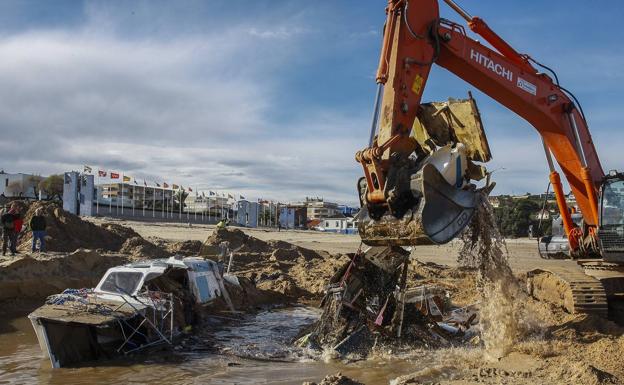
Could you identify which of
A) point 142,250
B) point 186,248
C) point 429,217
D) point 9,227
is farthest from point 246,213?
point 429,217

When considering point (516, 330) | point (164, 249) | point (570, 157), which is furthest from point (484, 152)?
point (164, 249)

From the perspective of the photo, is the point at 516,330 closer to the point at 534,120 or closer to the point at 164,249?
the point at 534,120

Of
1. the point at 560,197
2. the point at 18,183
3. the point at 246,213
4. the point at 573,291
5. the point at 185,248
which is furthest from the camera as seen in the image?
the point at 246,213

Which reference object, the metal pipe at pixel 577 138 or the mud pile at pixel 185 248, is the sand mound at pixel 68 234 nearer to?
the mud pile at pixel 185 248

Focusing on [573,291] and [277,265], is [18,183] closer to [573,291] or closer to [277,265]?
[277,265]

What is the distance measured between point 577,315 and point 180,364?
6.25m

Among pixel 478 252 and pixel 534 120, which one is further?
pixel 534 120

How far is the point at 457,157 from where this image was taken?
8281 mm

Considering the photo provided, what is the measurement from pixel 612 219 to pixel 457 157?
302 cm

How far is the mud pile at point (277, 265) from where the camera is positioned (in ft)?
58.5

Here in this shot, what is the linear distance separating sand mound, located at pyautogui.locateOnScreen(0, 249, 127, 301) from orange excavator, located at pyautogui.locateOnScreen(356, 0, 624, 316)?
979cm

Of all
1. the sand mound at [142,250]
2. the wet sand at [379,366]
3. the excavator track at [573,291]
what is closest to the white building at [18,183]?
the sand mound at [142,250]

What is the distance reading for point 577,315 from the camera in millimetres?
9742

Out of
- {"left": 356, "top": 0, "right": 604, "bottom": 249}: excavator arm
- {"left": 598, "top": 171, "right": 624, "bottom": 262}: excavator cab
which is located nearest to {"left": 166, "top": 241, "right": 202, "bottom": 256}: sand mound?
{"left": 356, "top": 0, "right": 604, "bottom": 249}: excavator arm
